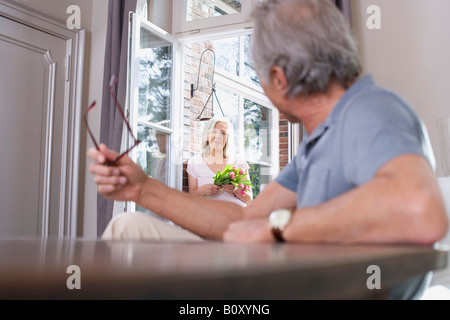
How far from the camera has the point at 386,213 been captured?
83cm

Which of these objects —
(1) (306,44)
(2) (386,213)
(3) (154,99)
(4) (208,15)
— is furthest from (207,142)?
(2) (386,213)

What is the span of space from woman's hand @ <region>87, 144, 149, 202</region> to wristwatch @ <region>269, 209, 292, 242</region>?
54 centimetres

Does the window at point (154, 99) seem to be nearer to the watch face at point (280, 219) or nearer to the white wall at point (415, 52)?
the white wall at point (415, 52)

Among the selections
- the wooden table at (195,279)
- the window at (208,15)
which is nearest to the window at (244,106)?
the window at (208,15)

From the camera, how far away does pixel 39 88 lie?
4457 mm

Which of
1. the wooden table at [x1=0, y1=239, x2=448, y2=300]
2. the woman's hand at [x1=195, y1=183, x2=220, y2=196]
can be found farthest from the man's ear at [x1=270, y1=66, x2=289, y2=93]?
the woman's hand at [x1=195, y1=183, x2=220, y2=196]

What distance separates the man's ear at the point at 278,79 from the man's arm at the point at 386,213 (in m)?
0.44

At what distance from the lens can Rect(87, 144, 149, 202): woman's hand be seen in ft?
4.46

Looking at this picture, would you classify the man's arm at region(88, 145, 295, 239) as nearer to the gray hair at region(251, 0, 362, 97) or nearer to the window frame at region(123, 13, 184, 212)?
the gray hair at region(251, 0, 362, 97)

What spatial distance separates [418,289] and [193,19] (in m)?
4.45

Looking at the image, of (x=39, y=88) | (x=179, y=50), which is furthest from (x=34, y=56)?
(x=179, y=50)

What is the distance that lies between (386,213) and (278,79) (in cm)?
56

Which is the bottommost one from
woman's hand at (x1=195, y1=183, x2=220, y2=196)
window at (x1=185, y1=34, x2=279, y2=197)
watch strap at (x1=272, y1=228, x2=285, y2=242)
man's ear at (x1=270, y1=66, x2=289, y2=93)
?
watch strap at (x1=272, y1=228, x2=285, y2=242)

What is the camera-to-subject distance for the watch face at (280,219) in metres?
0.94
